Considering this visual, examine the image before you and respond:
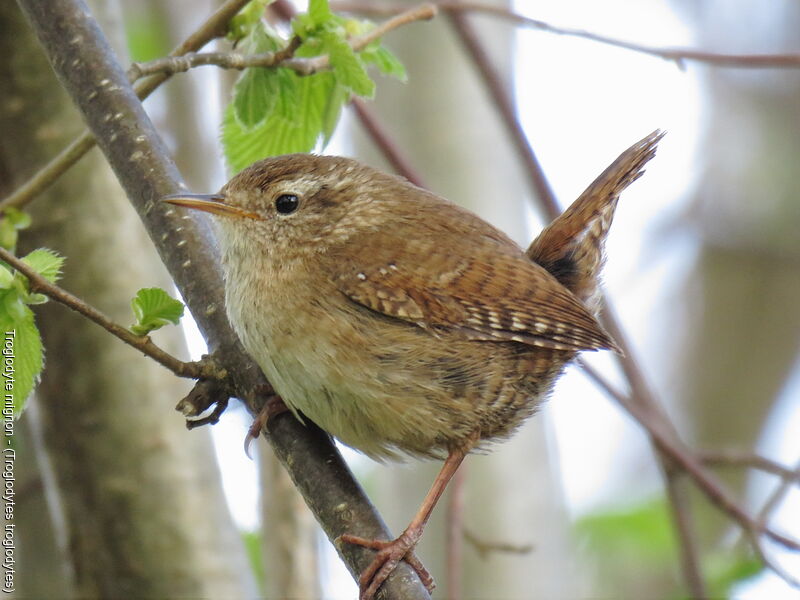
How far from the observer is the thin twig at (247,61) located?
2496mm

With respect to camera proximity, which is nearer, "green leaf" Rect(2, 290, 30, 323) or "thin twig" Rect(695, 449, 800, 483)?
"green leaf" Rect(2, 290, 30, 323)

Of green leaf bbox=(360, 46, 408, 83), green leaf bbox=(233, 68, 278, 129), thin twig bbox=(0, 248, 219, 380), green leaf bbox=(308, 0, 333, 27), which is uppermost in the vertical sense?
green leaf bbox=(360, 46, 408, 83)

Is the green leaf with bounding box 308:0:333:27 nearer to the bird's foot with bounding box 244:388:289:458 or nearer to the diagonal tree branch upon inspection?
the diagonal tree branch

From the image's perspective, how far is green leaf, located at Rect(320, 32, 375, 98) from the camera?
8.46ft

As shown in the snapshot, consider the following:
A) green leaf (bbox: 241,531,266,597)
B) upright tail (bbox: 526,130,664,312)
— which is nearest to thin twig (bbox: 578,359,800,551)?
upright tail (bbox: 526,130,664,312)

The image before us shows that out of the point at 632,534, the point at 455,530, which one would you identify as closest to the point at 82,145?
the point at 455,530

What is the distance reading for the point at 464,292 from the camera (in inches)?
112

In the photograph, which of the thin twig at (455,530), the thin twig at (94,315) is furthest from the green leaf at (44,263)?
the thin twig at (455,530)

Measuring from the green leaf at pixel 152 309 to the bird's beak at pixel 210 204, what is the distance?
369mm

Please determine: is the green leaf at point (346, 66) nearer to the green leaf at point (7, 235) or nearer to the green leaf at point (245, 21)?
the green leaf at point (245, 21)

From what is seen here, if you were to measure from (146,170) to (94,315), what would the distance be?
1.82ft

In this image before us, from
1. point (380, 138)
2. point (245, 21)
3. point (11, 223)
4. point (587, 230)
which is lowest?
point (587, 230)

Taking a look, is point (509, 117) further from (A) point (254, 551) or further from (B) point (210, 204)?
(A) point (254, 551)

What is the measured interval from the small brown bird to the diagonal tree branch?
0.06 meters
